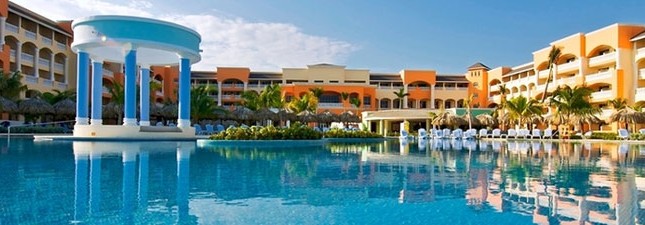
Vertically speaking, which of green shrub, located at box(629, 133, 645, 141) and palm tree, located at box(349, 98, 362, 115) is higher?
palm tree, located at box(349, 98, 362, 115)

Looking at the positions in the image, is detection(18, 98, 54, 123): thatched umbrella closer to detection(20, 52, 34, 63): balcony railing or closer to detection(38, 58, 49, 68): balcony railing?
detection(20, 52, 34, 63): balcony railing

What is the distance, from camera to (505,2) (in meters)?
23.0

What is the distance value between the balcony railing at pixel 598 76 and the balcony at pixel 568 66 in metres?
1.62

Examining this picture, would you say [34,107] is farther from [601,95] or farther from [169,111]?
[601,95]

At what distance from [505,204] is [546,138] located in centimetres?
3068

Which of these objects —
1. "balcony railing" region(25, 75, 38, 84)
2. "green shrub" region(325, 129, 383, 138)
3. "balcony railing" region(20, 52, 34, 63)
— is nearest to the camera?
"green shrub" region(325, 129, 383, 138)

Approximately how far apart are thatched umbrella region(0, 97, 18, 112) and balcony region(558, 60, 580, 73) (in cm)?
4028

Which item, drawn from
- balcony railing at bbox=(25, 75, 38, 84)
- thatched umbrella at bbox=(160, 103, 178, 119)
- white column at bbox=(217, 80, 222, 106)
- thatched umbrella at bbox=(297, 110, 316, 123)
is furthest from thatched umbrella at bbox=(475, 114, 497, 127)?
balcony railing at bbox=(25, 75, 38, 84)

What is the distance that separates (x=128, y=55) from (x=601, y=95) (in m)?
34.1

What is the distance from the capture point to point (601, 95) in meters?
37.6

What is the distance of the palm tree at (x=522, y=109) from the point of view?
36.7 m

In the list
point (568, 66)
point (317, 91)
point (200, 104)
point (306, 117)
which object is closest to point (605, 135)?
point (568, 66)

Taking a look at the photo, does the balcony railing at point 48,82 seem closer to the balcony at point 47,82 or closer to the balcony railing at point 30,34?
the balcony at point 47,82

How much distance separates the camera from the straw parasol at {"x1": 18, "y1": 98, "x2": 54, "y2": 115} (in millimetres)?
28344
